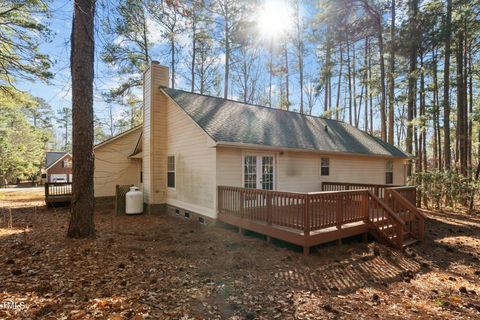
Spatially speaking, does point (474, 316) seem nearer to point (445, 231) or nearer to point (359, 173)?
point (445, 231)

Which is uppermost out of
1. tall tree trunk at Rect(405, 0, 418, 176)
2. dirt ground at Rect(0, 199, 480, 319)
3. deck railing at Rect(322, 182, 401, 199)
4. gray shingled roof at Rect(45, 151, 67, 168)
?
tall tree trunk at Rect(405, 0, 418, 176)

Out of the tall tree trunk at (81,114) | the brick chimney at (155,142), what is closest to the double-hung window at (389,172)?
the brick chimney at (155,142)

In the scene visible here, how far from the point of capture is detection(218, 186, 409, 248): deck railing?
5840mm

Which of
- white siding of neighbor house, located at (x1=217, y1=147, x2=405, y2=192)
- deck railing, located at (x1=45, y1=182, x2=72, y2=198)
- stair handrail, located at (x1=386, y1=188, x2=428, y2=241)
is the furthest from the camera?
deck railing, located at (x1=45, y1=182, x2=72, y2=198)

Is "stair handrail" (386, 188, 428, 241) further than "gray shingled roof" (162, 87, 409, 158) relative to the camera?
No

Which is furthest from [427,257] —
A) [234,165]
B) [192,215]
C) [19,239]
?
[19,239]

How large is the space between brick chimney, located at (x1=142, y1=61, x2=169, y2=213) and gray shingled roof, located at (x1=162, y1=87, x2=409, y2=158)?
600mm

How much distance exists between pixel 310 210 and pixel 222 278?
252 centimetres

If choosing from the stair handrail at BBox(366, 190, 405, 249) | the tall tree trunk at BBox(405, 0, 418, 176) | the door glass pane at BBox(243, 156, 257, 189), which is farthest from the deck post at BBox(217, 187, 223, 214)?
the tall tree trunk at BBox(405, 0, 418, 176)

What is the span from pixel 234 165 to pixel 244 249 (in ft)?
10.0

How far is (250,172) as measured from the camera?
29.0 feet

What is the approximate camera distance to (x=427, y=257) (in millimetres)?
6453

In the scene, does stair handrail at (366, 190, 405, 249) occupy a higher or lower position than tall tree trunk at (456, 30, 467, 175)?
lower

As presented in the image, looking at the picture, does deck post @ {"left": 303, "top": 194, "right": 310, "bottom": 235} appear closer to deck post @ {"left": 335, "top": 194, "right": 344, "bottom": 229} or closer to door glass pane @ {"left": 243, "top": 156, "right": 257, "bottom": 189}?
deck post @ {"left": 335, "top": 194, "right": 344, "bottom": 229}
